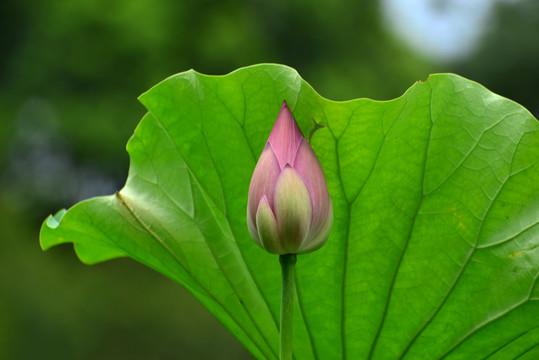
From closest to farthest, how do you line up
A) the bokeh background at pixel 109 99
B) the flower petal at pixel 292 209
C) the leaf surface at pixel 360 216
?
the flower petal at pixel 292 209 < the leaf surface at pixel 360 216 < the bokeh background at pixel 109 99

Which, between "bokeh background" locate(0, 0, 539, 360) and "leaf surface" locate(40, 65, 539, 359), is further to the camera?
"bokeh background" locate(0, 0, 539, 360)

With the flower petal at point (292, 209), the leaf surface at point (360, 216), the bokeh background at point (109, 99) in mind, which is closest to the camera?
the flower petal at point (292, 209)

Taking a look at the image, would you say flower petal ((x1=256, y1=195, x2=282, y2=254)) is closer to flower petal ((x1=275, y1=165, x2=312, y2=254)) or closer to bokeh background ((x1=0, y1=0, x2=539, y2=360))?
flower petal ((x1=275, y1=165, x2=312, y2=254))

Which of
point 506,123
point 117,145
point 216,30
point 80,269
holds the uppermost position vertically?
point 216,30

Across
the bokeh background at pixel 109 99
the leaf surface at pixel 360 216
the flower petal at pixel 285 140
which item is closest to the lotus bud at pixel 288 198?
the flower petal at pixel 285 140

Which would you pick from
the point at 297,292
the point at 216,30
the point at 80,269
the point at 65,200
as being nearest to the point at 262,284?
the point at 297,292

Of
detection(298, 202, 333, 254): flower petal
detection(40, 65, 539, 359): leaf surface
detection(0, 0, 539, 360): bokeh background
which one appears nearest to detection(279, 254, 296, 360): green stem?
detection(298, 202, 333, 254): flower petal

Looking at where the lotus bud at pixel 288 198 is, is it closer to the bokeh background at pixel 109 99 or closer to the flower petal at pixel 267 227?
the flower petal at pixel 267 227

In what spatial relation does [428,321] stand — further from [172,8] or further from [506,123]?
[172,8]
